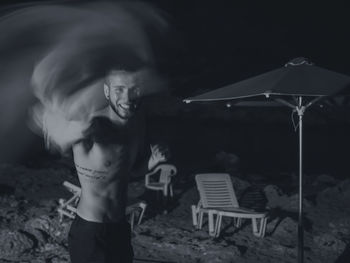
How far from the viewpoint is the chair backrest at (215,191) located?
8219 mm

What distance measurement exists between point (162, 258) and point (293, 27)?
15.1m

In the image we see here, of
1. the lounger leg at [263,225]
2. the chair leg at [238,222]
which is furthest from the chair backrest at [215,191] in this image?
the lounger leg at [263,225]

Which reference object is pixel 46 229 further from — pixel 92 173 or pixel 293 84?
pixel 293 84

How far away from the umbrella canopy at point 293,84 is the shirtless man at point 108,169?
2.12 m

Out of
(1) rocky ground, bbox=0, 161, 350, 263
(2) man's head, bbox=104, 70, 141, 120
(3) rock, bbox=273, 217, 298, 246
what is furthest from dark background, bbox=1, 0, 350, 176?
(2) man's head, bbox=104, 70, 141, 120

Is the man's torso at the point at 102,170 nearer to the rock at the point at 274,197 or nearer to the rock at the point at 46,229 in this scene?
the rock at the point at 46,229

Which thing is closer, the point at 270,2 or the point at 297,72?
the point at 297,72

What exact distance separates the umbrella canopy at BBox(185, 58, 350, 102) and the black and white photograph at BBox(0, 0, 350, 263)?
3 cm

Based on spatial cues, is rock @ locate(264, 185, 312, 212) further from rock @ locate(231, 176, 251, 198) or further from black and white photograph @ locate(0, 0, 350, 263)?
rock @ locate(231, 176, 251, 198)

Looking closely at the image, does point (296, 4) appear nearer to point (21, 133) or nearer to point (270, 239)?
point (21, 133)

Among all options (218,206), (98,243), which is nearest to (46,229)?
(218,206)

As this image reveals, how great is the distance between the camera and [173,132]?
16.9 m

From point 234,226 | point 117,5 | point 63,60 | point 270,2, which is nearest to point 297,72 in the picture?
point 117,5

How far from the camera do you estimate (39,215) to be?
8398 mm
